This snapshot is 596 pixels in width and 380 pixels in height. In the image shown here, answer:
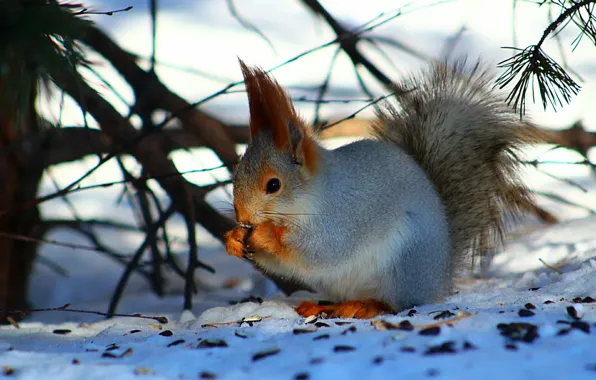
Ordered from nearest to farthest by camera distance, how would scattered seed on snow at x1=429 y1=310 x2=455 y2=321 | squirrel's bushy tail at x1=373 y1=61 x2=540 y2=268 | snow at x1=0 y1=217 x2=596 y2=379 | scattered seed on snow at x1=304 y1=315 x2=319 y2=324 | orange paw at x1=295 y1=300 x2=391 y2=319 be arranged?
snow at x1=0 y1=217 x2=596 y2=379 < scattered seed on snow at x1=429 y1=310 x2=455 y2=321 < scattered seed on snow at x1=304 y1=315 x2=319 y2=324 < orange paw at x1=295 y1=300 x2=391 y2=319 < squirrel's bushy tail at x1=373 y1=61 x2=540 y2=268

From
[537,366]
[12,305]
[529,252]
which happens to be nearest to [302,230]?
[537,366]

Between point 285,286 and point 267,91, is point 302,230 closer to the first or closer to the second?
point 267,91

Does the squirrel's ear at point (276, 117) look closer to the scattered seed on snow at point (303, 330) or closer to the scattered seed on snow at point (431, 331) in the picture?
the scattered seed on snow at point (303, 330)

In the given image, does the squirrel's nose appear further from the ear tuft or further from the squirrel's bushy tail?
the squirrel's bushy tail

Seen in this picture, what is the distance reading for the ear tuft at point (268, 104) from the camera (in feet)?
4.64

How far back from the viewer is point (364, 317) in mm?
1507

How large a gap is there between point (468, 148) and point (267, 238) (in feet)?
1.85

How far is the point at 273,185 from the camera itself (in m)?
1.45

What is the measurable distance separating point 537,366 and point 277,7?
3558 mm

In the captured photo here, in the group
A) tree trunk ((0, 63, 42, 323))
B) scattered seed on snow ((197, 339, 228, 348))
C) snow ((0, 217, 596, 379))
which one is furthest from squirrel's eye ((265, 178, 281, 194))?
tree trunk ((0, 63, 42, 323))

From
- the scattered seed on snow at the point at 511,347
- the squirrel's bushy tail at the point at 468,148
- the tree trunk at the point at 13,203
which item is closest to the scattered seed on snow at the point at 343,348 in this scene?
the scattered seed on snow at the point at 511,347

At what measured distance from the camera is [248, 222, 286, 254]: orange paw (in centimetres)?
145

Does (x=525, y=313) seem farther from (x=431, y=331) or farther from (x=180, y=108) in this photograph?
(x=180, y=108)

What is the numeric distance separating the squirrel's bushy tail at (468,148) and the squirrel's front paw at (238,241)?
1.66 ft
